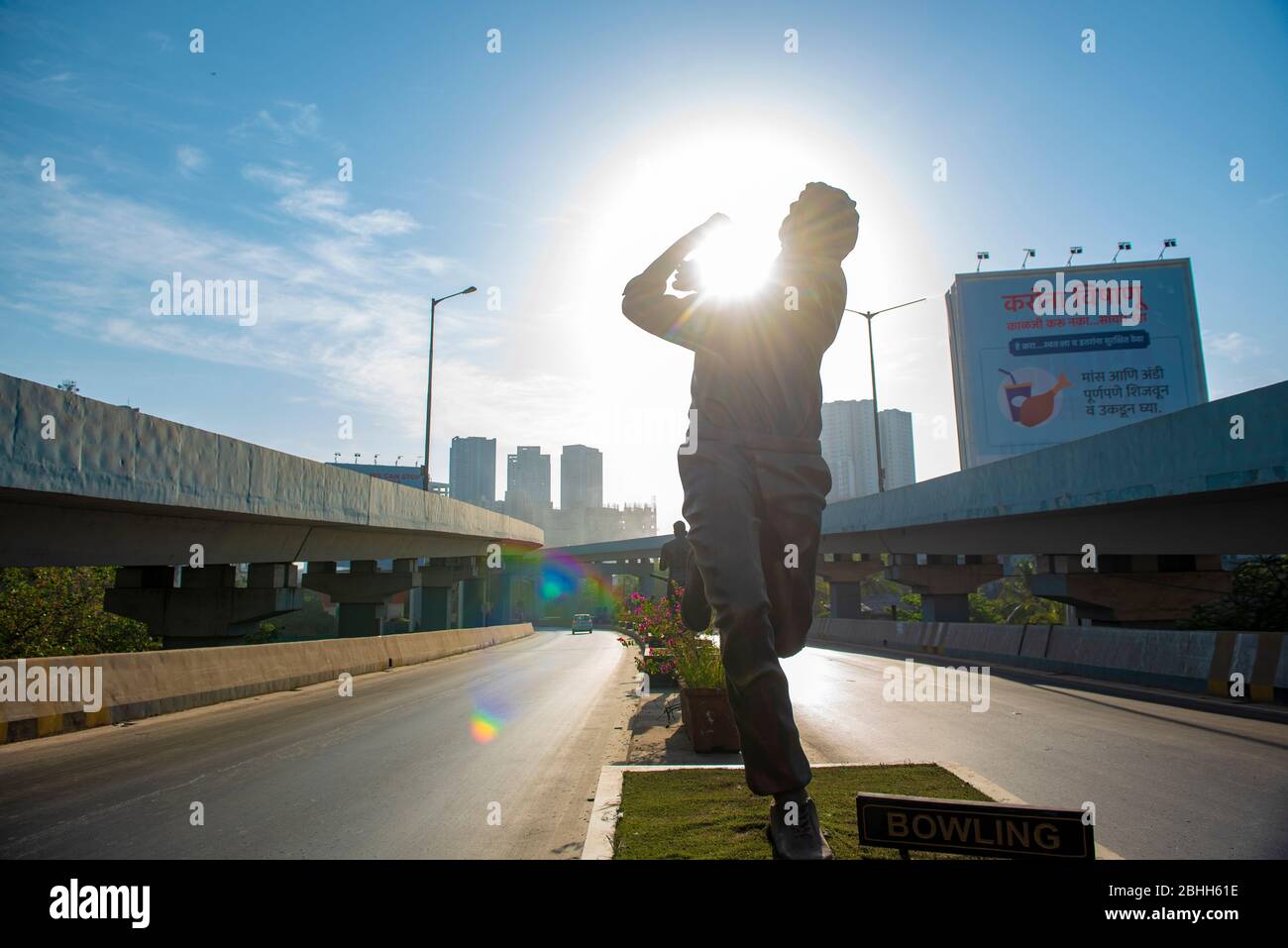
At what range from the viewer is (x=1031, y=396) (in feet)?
137

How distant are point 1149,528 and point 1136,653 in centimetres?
251

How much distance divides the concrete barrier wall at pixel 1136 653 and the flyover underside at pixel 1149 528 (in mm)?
1647

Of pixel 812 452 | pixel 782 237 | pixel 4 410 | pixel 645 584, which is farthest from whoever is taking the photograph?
pixel 645 584

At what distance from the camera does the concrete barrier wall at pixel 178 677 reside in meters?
9.29

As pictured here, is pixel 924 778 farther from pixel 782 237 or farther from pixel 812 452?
pixel 782 237

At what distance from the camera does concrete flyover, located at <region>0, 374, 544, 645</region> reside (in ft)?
Result: 30.5

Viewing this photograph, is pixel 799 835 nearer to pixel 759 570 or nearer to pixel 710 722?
pixel 759 570

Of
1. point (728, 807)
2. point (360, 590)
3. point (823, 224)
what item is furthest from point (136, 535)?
point (360, 590)

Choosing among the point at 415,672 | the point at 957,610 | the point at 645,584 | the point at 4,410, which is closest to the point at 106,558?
the point at 4,410


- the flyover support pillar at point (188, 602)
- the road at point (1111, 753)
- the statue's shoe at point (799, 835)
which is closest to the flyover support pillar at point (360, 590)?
the flyover support pillar at point (188, 602)
